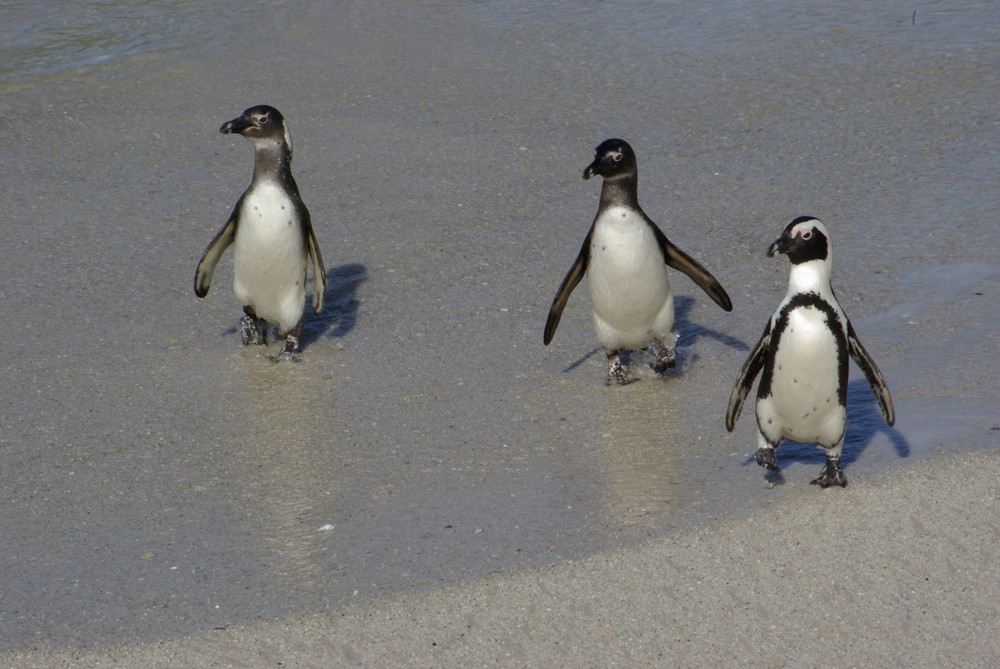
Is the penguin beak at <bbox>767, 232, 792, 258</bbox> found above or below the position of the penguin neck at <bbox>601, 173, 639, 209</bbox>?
above

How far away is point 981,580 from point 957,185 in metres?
3.62

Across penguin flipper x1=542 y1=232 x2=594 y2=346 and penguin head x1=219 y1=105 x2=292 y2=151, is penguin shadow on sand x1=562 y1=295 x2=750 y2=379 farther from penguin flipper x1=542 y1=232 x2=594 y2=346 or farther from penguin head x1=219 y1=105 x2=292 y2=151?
penguin head x1=219 y1=105 x2=292 y2=151

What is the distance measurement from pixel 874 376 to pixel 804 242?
1.52ft

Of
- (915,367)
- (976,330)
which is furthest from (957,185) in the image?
(915,367)

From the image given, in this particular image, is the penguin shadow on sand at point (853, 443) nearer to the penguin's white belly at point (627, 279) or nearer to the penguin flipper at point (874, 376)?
the penguin flipper at point (874, 376)

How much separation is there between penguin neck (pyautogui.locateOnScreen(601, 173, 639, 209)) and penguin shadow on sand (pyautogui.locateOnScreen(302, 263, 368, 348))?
53.8 inches

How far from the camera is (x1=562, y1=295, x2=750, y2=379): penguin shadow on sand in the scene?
16.2 feet

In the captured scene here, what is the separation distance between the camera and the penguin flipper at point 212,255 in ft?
16.8

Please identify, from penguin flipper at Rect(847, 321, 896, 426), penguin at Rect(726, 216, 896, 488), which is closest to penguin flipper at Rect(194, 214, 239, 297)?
penguin at Rect(726, 216, 896, 488)

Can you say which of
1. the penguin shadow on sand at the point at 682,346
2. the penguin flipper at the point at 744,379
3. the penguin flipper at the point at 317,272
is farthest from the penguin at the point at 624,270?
the penguin flipper at the point at 317,272

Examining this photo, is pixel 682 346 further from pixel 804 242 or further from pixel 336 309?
pixel 336 309

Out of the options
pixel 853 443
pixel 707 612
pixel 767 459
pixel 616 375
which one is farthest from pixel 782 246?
pixel 616 375

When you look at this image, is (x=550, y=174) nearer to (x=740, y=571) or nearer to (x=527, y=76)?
(x=527, y=76)

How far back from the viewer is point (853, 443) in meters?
4.11
